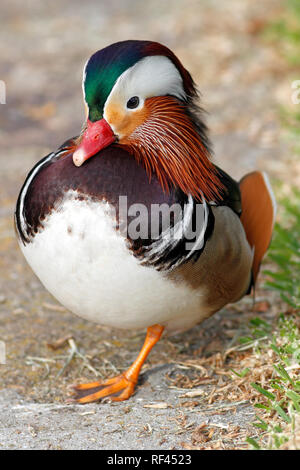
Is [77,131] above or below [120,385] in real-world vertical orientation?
above

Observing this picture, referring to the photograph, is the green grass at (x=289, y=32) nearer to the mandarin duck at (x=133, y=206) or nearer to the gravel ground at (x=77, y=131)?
the gravel ground at (x=77, y=131)

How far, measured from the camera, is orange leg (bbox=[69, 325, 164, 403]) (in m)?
2.62

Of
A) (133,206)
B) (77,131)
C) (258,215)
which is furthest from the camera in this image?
(77,131)

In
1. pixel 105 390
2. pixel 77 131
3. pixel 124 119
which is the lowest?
pixel 105 390

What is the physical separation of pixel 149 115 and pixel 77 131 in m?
2.83

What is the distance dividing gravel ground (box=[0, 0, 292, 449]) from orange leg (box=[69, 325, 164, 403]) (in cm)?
5

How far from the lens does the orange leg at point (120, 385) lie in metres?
2.62

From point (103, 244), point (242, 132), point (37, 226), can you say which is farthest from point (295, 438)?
point (242, 132)

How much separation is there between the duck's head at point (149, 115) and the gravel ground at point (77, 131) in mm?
489

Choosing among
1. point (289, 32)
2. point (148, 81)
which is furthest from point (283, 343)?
point (289, 32)

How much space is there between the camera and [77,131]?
5055 millimetres

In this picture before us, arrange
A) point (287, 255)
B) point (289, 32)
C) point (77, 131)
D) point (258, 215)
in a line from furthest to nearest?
point (289, 32) < point (77, 131) < point (287, 255) < point (258, 215)

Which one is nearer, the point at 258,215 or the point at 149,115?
the point at 149,115

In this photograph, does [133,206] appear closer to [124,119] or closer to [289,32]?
[124,119]
